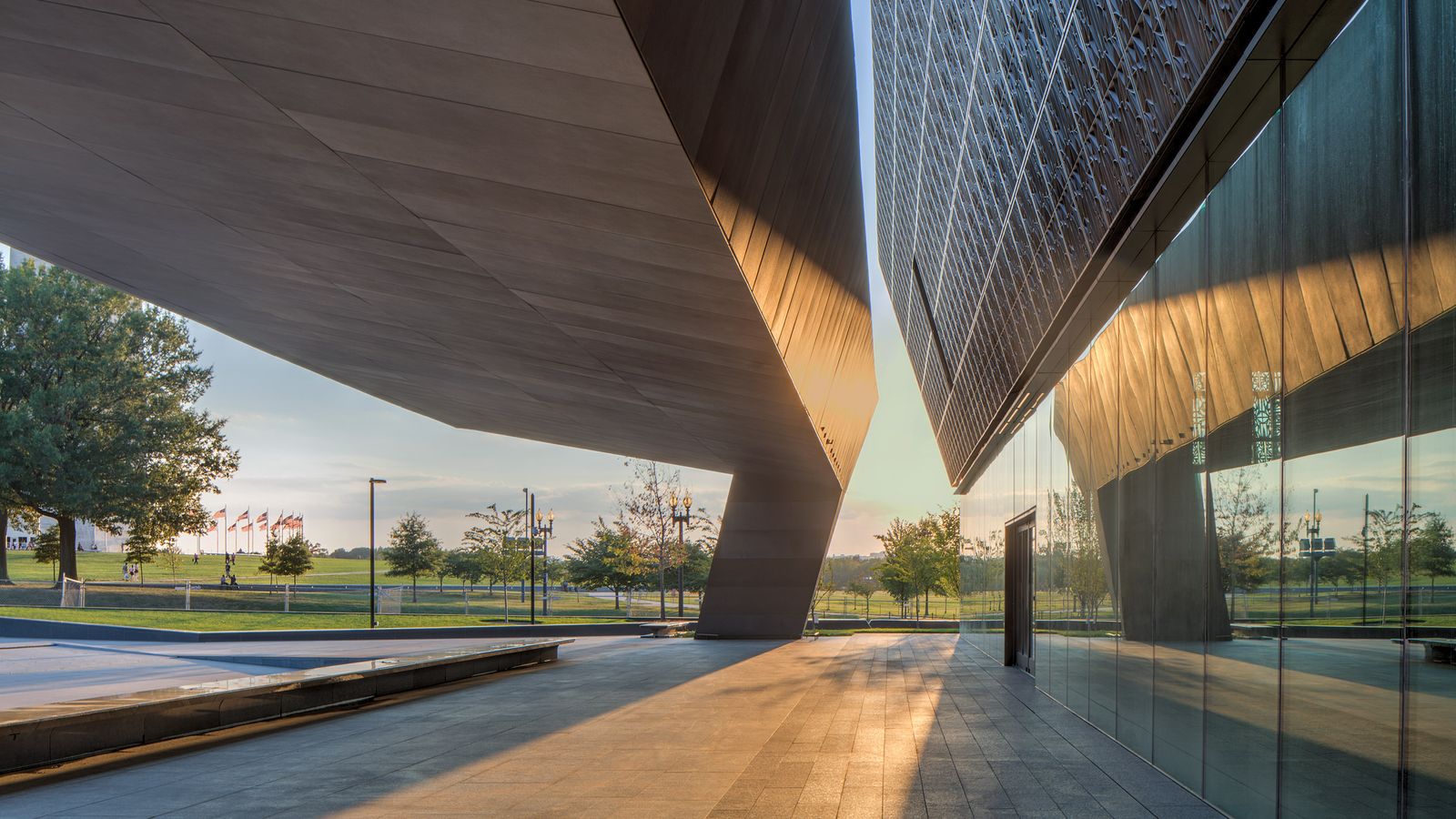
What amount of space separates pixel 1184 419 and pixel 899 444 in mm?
53906

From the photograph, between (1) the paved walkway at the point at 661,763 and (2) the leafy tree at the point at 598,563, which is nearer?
(1) the paved walkway at the point at 661,763

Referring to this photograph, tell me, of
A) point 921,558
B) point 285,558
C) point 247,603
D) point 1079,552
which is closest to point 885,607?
point 921,558

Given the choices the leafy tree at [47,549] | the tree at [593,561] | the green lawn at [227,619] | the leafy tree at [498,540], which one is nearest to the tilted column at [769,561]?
the green lawn at [227,619]

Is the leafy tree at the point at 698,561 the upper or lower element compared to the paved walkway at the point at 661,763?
lower

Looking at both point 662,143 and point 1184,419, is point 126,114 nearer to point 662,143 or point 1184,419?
point 662,143

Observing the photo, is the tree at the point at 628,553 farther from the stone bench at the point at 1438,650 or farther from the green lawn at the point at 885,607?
the stone bench at the point at 1438,650

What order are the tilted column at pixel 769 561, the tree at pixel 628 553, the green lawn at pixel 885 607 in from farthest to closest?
1. the green lawn at pixel 885 607
2. the tree at pixel 628 553
3. the tilted column at pixel 769 561

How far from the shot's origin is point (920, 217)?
22781 mm

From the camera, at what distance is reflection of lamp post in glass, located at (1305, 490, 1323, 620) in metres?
6.25

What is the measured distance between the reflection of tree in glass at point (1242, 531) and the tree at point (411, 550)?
2234 inches

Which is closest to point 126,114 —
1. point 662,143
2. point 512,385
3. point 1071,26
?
point 662,143

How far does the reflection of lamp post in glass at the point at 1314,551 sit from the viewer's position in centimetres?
625

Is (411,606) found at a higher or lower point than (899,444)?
lower

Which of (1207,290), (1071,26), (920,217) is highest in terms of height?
(920,217)
